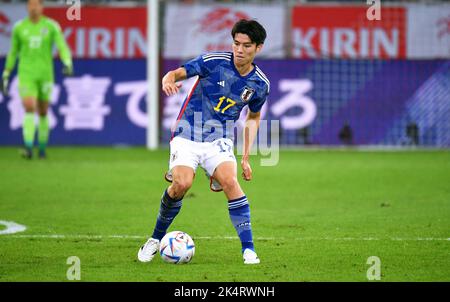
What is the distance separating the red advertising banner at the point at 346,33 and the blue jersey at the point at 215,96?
1454 centimetres

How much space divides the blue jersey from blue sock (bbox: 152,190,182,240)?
20.1 inches

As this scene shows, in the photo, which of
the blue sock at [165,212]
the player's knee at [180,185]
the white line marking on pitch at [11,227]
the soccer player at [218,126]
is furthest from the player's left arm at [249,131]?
the white line marking on pitch at [11,227]

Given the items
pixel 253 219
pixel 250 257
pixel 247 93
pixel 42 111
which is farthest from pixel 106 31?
pixel 250 257

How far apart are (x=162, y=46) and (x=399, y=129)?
550cm

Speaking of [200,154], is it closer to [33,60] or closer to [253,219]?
[253,219]

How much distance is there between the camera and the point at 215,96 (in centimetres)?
780

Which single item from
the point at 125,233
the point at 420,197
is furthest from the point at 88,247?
the point at 420,197

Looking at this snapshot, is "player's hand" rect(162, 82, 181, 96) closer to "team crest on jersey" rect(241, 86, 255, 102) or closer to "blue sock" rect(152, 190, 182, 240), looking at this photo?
"team crest on jersey" rect(241, 86, 255, 102)

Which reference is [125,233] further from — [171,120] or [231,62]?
[171,120]

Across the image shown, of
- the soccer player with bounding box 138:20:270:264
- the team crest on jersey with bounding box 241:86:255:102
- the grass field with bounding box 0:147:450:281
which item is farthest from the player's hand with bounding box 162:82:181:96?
the grass field with bounding box 0:147:450:281

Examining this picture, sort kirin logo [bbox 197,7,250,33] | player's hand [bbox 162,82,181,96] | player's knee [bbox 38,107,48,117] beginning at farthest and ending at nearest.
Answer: kirin logo [bbox 197,7,250,33], player's knee [bbox 38,107,48,117], player's hand [bbox 162,82,181,96]

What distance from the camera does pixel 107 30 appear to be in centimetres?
2248

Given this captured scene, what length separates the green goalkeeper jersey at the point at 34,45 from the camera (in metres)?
16.7

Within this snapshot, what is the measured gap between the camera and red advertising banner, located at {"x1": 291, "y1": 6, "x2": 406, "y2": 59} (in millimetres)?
22266
